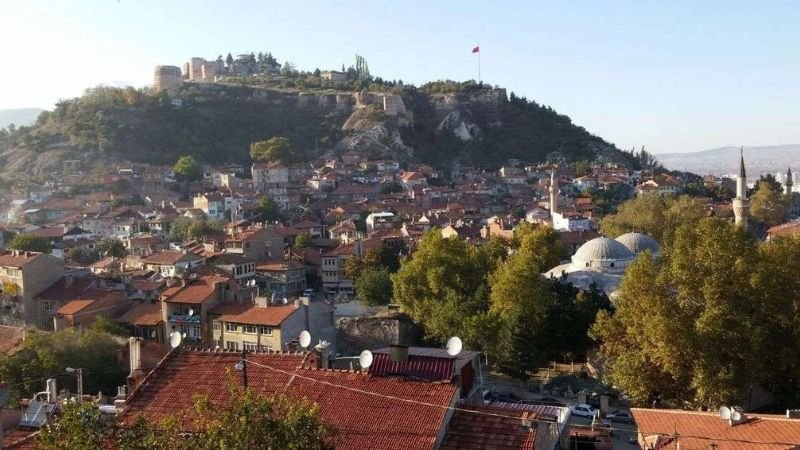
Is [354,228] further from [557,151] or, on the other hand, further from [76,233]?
[557,151]

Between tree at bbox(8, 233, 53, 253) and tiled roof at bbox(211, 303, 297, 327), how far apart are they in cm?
1911

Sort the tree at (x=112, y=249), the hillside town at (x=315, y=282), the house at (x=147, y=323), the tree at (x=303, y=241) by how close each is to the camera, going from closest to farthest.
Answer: the hillside town at (x=315, y=282), the house at (x=147, y=323), the tree at (x=112, y=249), the tree at (x=303, y=241)

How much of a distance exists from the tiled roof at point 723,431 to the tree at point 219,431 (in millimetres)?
7730

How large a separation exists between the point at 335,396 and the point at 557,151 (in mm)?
86688

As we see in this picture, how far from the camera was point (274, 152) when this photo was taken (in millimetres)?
79375

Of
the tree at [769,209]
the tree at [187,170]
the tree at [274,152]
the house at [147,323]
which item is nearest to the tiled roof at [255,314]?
the house at [147,323]

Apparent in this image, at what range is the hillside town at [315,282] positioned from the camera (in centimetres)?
1134

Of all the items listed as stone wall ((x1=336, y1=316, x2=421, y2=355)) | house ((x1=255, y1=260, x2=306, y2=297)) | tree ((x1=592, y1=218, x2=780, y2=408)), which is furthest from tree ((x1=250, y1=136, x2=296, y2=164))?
tree ((x1=592, y1=218, x2=780, y2=408))

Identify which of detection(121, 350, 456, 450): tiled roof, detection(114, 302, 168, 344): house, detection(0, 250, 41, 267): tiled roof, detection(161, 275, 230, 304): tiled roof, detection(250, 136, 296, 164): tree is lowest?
detection(114, 302, 168, 344): house

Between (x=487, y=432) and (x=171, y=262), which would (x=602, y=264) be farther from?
(x=487, y=432)

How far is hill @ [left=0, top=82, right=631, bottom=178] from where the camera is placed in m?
81.0

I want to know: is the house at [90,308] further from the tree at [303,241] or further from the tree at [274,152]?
the tree at [274,152]

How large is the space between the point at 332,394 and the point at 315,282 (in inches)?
1303

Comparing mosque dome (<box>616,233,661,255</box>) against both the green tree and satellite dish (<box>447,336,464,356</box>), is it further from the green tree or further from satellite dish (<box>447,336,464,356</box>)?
satellite dish (<box>447,336,464,356</box>)
